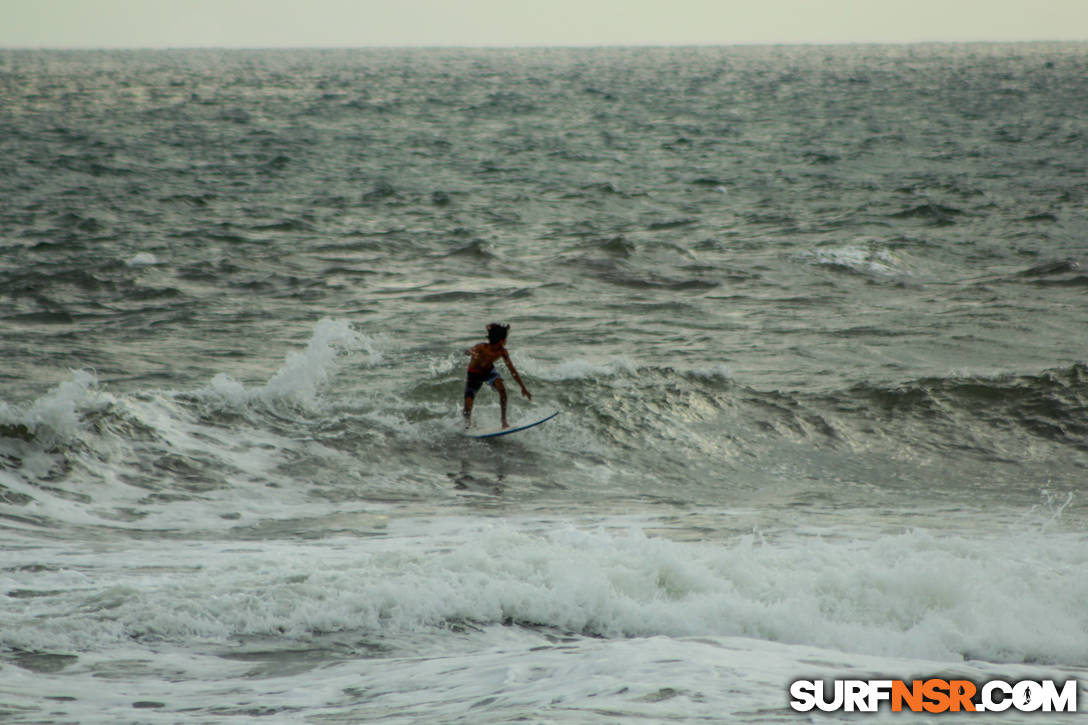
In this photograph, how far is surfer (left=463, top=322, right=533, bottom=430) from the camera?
39.8 feet

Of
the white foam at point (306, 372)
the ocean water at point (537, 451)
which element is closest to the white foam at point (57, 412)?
the ocean water at point (537, 451)

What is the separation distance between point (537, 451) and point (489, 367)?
1.15 meters

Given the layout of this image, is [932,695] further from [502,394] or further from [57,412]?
[57,412]

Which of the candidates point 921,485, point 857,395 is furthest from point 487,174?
point 921,485

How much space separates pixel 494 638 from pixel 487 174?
28.9 m

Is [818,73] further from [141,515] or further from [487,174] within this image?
[141,515]

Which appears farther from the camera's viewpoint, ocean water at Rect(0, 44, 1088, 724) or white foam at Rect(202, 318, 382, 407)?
white foam at Rect(202, 318, 382, 407)

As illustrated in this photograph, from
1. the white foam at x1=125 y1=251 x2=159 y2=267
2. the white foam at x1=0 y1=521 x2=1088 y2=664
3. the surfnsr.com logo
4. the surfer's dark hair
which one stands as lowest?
the surfnsr.com logo

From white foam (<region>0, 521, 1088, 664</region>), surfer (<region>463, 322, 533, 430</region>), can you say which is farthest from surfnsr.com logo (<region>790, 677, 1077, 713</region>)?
surfer (<region>463, 322, 533, 430</region>)

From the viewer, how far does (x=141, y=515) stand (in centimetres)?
937

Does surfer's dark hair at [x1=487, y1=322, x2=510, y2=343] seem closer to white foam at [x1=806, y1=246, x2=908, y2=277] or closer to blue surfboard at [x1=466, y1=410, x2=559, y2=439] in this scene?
blue surfboard at [x1=466, y1=410, x2=559, y2=439]

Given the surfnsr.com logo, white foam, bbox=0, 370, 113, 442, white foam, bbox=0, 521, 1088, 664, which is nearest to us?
the surfnsr.com logo

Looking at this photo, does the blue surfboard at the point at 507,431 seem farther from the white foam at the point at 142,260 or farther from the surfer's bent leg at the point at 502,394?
the white foam at the point at 142,260

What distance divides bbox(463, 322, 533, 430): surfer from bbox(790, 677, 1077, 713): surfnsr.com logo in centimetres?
662
